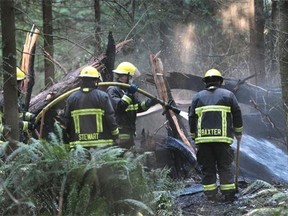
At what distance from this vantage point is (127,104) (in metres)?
8.62

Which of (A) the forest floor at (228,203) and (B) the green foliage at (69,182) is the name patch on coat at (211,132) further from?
(B) the green foliage at (69,182)

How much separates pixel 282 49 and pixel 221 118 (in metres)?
1.47

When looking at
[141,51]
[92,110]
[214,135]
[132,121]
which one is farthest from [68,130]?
[141,51]

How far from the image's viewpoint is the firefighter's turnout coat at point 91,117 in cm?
762

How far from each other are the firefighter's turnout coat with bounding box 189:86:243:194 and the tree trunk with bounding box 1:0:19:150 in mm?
3205

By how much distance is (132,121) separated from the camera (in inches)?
355

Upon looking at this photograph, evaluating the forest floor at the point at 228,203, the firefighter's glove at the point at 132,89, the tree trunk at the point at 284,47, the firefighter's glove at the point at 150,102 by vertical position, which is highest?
the tree trunk at the point at 284,47

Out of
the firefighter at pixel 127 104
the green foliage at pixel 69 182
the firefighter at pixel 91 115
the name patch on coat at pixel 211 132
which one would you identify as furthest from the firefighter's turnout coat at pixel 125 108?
the green foliage at pixel 69 182

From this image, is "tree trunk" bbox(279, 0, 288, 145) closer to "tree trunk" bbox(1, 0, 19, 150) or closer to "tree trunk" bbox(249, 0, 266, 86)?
"tree trunk" bbox(1, 0, 19, 150)

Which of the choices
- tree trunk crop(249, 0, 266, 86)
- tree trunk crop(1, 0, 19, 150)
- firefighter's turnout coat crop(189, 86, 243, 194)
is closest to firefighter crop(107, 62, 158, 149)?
firefighter's turnout coat crop(189, 86, 243, 194)

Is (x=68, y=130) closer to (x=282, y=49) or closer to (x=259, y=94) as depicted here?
(x=282, y=49)

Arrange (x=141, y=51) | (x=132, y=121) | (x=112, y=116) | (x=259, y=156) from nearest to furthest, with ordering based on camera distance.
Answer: (x=112, y=116), (x=132, y=121), (x=259, y=156), (x=141, y=51)

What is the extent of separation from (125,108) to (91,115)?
116 cm

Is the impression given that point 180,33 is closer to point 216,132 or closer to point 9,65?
point 216,132
